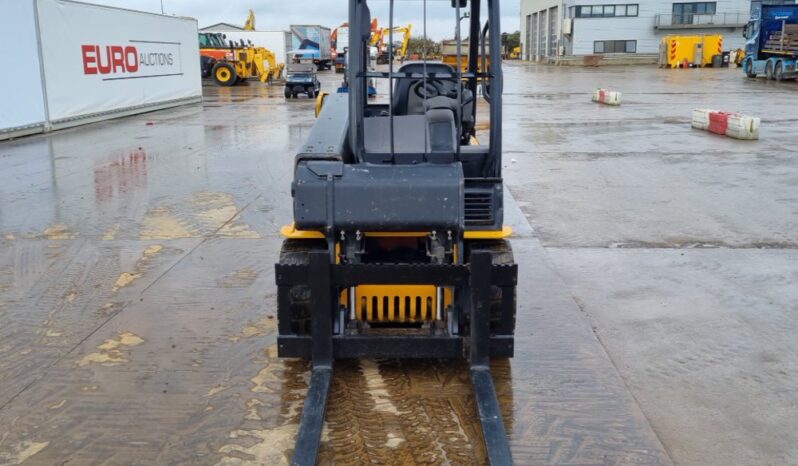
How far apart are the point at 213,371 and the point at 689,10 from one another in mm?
66419

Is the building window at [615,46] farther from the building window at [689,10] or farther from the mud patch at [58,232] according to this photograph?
the mud patch at [58,232]

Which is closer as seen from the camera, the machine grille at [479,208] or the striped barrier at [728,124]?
the machine grille at [479,208]

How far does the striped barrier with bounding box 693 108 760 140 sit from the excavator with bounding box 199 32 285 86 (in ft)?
85.8

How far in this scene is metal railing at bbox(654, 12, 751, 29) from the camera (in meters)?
61.8

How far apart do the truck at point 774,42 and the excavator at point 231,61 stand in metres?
25.1

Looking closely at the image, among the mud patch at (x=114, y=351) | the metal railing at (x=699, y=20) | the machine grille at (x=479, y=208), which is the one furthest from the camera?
the metal railing at (x=699, y=20)

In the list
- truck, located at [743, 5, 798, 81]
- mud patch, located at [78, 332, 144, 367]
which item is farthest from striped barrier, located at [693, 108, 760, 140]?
truck, located at [743, 5, 798, 81]

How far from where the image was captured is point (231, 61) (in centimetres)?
3816

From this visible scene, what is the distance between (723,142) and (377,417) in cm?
1309

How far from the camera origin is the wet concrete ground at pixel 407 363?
3.91 metres

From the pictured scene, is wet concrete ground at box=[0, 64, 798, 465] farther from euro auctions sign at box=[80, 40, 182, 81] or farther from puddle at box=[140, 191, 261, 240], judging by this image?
euro auctions sign at box=[80, 40, 182, 81]

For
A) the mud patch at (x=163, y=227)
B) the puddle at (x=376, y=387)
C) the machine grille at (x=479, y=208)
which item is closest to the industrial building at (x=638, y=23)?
the mud patch at (x=163, y=227)

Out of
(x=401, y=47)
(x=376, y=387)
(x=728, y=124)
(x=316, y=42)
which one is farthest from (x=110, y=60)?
(x=316, y=42)

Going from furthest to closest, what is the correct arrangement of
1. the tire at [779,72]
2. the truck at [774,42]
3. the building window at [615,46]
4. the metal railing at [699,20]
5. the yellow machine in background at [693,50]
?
1. the building window at [615,46]
2. the metal railing at [699,20]
3. the yellow machine in background at [693,50]
4. the tire at [779,72]
5. the truck at [774,42]
